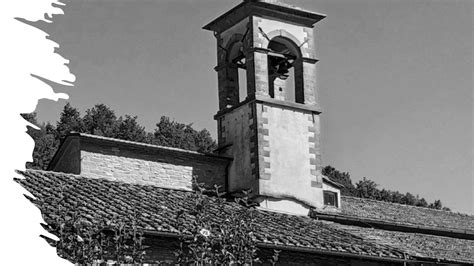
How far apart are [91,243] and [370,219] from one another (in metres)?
15.2

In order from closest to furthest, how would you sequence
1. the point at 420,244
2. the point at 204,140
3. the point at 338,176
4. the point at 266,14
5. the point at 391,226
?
1. the point at 420,244
2. the point at 266,14
3. the point at 391,226
4. the point at 204,140
5. the point at 338,176

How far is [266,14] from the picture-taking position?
18953 mm

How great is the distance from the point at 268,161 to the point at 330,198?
→ 8.84 feet

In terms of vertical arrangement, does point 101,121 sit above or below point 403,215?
above

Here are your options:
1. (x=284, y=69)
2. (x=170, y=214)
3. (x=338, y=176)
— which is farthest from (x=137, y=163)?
(x=338, y=176)

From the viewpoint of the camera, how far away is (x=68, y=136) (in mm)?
17172

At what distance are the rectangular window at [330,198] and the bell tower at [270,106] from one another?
77 centimetres

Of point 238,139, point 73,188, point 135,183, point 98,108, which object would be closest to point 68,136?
point 135,183

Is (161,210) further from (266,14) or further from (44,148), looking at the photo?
(44,148)

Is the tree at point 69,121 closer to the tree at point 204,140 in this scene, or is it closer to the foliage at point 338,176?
the tree at point 204,140

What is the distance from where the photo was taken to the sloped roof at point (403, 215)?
68.3ft

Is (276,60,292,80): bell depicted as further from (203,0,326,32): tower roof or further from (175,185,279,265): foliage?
(175,185,279,265): foliage

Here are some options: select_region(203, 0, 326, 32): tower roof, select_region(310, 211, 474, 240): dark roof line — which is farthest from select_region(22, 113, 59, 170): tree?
select_region(310, 211, 474, 240): dark roof line

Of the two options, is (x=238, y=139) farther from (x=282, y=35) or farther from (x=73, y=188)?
(x=73, y=188)
